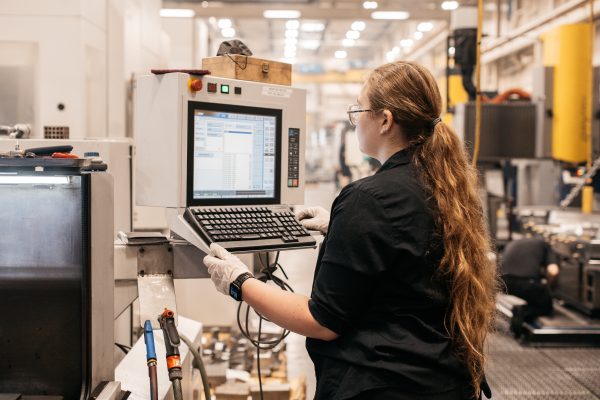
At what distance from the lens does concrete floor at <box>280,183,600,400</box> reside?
3.70 meters

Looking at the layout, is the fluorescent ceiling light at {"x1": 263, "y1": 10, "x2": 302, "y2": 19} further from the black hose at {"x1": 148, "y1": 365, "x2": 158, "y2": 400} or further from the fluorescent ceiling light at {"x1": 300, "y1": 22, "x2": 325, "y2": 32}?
the black hose at {"x1": 148, "y1": 365, "x2": 158, "y2": 400}

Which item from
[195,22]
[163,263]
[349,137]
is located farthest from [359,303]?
[349,137]

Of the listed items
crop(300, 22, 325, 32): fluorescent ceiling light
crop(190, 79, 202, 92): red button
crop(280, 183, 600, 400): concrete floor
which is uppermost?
crop(300, 22, 325, 32): fluorescent ceiling light

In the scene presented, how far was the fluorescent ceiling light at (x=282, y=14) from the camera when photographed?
8289 millimetres

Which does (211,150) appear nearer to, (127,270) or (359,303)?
(127,270)

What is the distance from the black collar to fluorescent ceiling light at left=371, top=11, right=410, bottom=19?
23.8 ft

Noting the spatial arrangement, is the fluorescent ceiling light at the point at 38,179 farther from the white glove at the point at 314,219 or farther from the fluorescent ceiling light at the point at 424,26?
the fluorescent ceiling light at the point at 424,26

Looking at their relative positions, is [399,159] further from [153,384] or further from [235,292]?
[153,384]

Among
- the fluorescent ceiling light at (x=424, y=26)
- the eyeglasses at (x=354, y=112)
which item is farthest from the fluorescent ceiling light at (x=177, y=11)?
the eyeglasses at (x=354, y=112)

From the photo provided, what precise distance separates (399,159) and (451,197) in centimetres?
14

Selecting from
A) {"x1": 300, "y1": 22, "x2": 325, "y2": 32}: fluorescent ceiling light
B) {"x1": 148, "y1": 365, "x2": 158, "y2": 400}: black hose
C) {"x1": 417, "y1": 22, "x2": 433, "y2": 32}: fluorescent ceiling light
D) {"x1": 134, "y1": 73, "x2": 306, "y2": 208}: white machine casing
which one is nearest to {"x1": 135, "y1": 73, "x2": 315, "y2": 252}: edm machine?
{"x1": 134, "y1": 73, "x2": 306, "y2": 208}: white machine casing

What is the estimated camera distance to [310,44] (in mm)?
16703

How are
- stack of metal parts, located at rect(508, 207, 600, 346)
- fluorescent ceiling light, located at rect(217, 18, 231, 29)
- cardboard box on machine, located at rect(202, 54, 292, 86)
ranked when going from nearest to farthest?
cardboard box on machine, located at rect(202, 54, 292, 86)
stack of metal parts, located at rect(508, 207, 600, 346)
fluorescent ceiling light, located at rect(217, 18, 231, 29)

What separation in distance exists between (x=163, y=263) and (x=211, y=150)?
327mm
